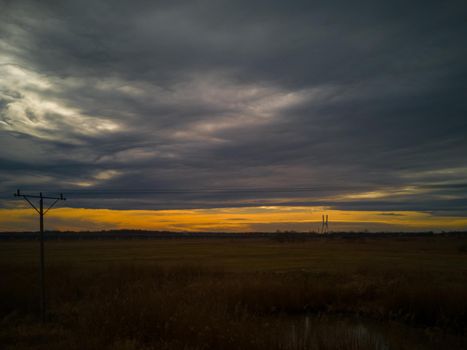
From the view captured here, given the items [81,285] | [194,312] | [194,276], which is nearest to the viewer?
[194,312]

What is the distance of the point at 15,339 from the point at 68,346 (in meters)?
3.66

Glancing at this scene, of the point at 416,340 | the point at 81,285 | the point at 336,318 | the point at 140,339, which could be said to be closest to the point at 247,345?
the point at 140,339

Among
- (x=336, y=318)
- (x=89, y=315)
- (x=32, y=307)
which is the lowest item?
(x=336, y=318)

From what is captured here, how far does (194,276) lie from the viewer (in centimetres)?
2889

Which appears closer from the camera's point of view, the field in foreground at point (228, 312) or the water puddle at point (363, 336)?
the field in foreground at point (228, 312)

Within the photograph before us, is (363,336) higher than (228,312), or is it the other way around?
(228,312)

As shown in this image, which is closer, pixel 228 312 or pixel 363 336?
pixel 363 336

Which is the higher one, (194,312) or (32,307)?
(194,312)

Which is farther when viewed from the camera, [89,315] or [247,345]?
[89,315]

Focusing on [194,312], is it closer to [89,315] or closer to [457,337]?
[89,315]

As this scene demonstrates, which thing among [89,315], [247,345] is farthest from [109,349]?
[247,345]

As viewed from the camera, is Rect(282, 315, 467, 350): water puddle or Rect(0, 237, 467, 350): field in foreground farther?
Rect(282, 315, 467, 350): water puddle

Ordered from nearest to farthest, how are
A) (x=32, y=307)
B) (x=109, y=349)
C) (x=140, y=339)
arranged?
1. (x=109, y=349)
2. (x=140, y=339)
3. (x=32, y=307)

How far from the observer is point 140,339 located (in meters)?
11.6
